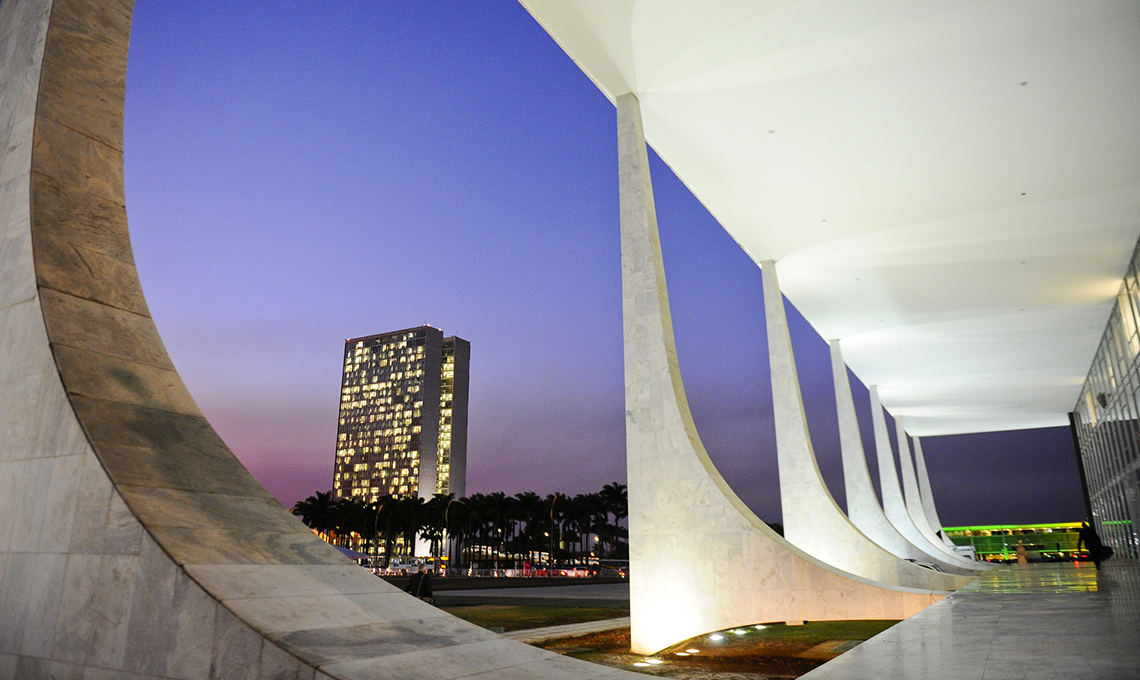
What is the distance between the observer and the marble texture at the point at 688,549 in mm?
10273

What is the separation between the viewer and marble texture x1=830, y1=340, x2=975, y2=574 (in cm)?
2208

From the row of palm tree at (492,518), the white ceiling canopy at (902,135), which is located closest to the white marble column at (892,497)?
the white ceiling canopy at (902,135)

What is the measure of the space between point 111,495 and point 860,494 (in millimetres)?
22883

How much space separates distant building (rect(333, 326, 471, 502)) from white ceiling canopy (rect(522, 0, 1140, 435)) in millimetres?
96165

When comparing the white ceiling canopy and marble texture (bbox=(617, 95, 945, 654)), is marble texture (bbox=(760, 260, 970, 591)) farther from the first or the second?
marble texture (bbox=(617, 95, 945, 654))

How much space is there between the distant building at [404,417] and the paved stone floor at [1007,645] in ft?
342

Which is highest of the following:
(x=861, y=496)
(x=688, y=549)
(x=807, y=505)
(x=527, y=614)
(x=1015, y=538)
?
(x=861, y=496)

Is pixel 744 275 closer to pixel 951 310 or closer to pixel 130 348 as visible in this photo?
pixel 951 310

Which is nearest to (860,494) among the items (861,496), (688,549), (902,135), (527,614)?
(861,496)

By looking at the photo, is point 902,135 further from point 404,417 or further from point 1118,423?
point 404,417

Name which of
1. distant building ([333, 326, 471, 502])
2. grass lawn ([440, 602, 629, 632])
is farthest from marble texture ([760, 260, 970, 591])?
distant building ([333, 326, 471, 502])

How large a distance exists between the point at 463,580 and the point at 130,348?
91.0ft

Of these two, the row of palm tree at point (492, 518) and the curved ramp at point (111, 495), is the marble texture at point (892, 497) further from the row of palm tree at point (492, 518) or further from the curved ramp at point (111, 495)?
the row of palm tree at point (492, 518)

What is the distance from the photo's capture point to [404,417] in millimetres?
113125
